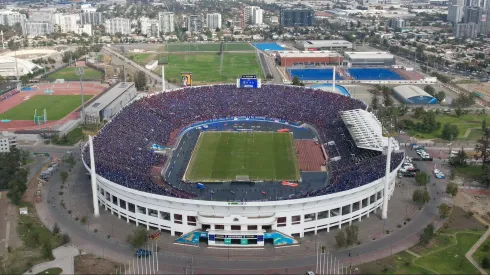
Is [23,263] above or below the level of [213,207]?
below

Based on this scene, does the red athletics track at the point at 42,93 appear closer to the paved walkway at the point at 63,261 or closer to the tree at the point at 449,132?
the paved walkway at the point at 63,261

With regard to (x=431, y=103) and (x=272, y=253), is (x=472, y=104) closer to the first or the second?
(x=431, y=103)

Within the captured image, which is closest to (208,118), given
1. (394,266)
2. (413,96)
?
(413,96)

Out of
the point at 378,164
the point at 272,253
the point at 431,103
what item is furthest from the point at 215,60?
the point at 272,253

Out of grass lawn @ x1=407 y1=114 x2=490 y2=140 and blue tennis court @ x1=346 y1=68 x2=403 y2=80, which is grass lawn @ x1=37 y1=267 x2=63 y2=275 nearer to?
grass lawn @ x1=407 y1=114 x2=490 y2=140

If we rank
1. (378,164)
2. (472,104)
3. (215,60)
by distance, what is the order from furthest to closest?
(215,60)
(472,104)
(378,164)

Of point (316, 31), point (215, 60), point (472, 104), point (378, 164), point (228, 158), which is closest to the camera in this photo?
point (378, 164)

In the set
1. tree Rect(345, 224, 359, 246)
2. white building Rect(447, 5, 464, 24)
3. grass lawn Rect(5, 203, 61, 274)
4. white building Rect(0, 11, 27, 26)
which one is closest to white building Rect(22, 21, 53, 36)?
white building Rect(0, 11, 27, 26)
